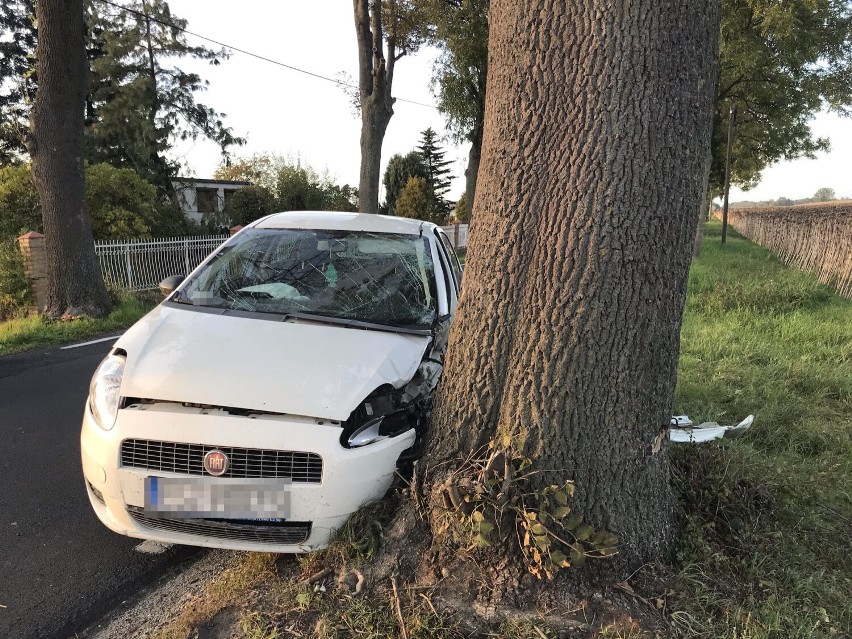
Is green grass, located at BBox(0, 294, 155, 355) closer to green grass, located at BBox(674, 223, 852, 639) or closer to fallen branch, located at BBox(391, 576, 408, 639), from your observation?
fallen branch, located at BBox(391, 576, 408, 639)

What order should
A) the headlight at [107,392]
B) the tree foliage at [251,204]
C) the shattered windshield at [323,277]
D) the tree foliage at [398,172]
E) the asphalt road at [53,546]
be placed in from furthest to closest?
the tree foliage at [398,172] < the tree foliage at [251,204] < the shattered windshield at [323,277] < the headlight at [107,392] < the asphalt road at [53,546]

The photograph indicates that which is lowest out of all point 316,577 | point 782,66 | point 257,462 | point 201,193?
point 316,577

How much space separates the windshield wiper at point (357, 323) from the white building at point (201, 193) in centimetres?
2588

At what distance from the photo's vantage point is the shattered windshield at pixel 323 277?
3486 millimetres

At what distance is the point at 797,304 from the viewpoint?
885cm

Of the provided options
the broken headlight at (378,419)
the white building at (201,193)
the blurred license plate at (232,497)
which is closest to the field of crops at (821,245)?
the broken headlight at (378,419)

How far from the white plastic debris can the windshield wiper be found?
5.32 feet

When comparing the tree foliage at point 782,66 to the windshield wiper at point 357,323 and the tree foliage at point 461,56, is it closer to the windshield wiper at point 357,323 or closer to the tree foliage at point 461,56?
the tree foliage at point 461,56

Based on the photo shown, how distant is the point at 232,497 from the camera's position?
2387mm

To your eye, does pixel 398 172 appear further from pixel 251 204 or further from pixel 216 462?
pixel 216 462

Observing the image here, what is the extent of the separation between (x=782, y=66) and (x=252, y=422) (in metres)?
20.4

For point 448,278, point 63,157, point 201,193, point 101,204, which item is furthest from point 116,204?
point 201,193

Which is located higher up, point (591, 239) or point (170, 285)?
point (591, 239)

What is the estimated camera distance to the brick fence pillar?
31.2ft
